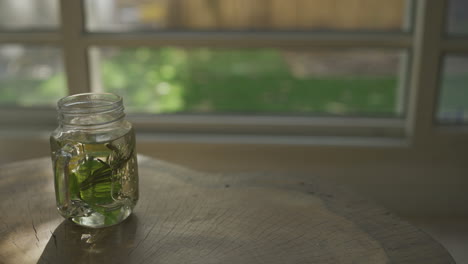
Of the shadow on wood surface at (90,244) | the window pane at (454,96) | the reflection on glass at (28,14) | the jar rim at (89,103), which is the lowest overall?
the shadow on wood surface at (90,244)

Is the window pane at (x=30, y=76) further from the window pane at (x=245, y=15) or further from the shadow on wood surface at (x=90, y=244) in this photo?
the shadow on wood surface at (x=90, y=244)

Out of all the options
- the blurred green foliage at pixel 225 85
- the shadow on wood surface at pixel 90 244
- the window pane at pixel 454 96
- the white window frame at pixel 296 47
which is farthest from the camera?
the blurred green foliage at pixel 225 85

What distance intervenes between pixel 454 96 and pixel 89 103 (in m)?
1.49

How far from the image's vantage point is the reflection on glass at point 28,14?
86.0 inches

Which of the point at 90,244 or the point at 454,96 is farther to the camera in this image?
the point at 454,96

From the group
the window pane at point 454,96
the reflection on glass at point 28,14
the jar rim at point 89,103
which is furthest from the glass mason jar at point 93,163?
the window pane at point 454,96

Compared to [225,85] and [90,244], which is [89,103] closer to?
[90,244]

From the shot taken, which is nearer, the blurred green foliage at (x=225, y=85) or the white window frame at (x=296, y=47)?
the white window frame at (x=296, y=47)

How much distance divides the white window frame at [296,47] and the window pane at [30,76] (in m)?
0.06

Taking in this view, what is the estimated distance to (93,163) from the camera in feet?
3.60

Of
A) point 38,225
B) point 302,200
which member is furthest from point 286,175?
point 38,225

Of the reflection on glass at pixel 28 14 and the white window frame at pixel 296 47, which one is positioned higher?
the reflection on glass at pixel 28 14

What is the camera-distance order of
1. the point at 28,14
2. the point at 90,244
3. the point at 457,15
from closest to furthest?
1. the point at 90,244
2. the point at 457,15
3. the point at 28,14

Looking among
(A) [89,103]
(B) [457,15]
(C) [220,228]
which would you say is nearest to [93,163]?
(A) [89,103]
